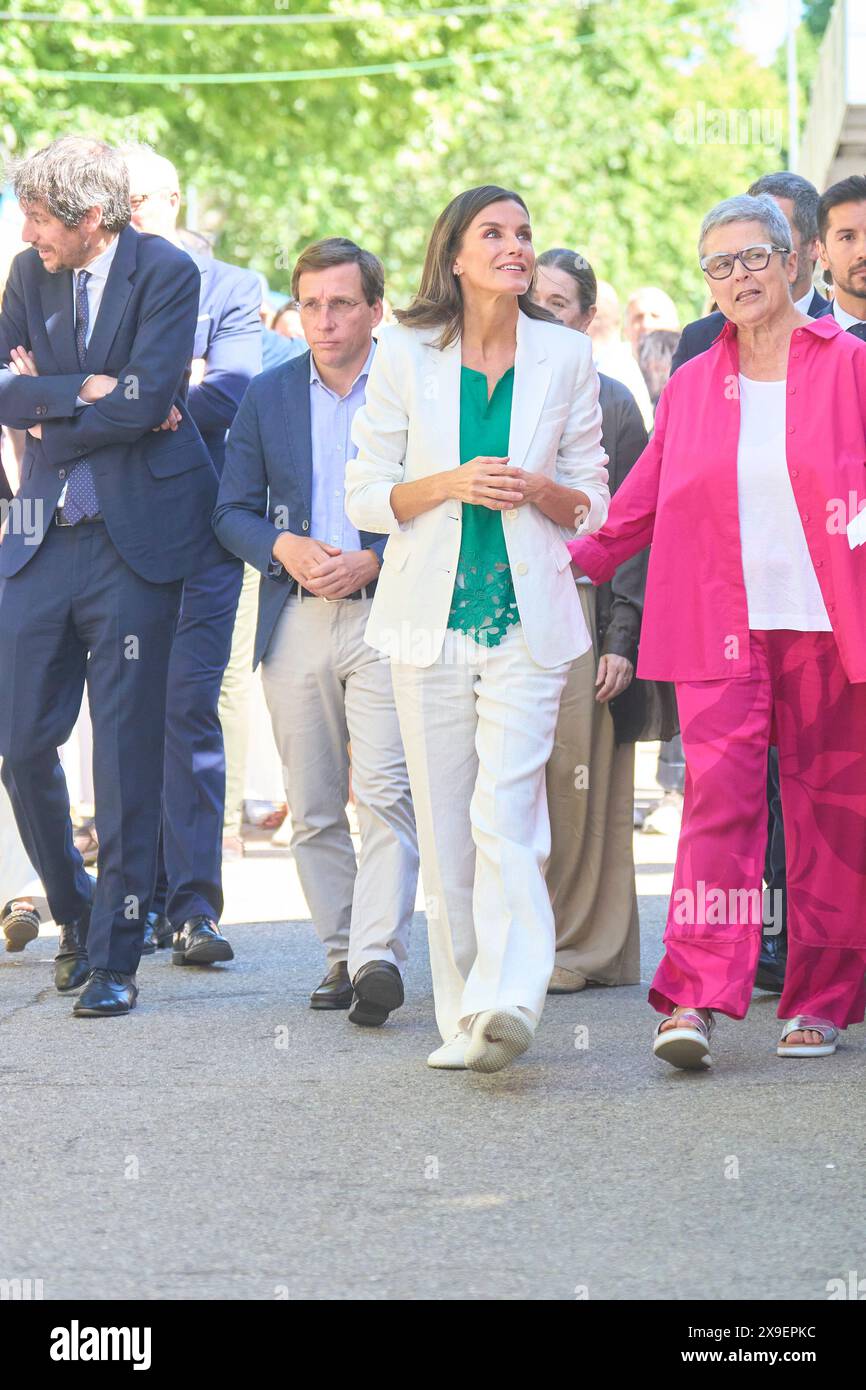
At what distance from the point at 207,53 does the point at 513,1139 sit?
23.6 m

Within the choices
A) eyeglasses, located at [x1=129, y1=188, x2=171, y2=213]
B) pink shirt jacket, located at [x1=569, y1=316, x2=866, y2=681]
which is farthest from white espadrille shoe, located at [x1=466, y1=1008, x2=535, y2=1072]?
eyeglasses, located at [x1=129, y1=188, x2=171, y2=213]

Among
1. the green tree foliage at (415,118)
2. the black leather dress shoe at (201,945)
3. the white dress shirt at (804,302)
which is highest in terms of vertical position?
the green tree foliage at (415,118)

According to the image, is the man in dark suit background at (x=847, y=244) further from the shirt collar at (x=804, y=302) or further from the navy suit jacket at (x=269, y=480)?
the navy suit jacket at (x=269, y=480)

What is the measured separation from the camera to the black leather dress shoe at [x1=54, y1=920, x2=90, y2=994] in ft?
23.5

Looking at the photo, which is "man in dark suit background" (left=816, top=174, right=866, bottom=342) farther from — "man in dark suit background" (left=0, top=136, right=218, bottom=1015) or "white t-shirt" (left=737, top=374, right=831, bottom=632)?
"man in dark suit background" (left=0, top=136, right=218, bottom=1015)

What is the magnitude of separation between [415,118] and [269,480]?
23.1 meters

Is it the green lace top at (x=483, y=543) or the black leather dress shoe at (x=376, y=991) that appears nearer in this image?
the green lace top at (x=483, y=543)

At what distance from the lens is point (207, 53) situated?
1059 inches

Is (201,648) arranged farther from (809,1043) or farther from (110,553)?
(809,1043)

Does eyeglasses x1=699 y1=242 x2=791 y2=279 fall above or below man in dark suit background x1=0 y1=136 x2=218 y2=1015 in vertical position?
above

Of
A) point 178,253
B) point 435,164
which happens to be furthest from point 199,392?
point 435,164

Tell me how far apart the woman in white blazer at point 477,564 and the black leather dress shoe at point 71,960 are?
5.52ft

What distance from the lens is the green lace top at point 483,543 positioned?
18.8 ft

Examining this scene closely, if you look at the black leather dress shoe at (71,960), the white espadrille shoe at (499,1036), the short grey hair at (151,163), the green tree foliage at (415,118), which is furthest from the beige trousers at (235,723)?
the green tree foliage at (415,118)
